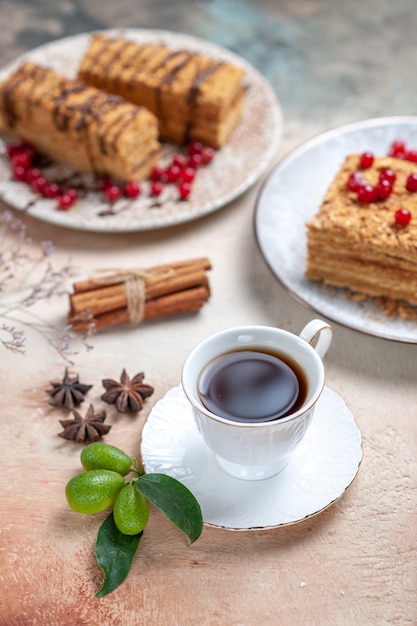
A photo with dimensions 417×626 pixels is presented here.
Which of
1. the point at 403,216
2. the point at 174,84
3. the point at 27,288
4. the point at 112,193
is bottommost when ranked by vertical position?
the point at 27,288

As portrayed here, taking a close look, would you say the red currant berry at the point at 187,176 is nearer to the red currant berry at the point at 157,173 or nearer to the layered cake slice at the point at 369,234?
the red currant berry at the point at 157,173

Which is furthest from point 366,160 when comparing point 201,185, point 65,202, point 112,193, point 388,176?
point 65,202

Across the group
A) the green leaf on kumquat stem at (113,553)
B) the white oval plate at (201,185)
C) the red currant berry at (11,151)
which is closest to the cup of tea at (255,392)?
the green leaf on kumquat stem at (113,553)

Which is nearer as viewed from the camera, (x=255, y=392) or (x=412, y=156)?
(x=255, y=392)

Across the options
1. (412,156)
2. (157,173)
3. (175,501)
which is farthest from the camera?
(157,173)

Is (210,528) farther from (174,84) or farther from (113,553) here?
(174,84)

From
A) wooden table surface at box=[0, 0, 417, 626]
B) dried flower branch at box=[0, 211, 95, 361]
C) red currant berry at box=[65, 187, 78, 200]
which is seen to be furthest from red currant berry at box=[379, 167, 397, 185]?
red currant berry at box=[65, 187, 78, 200]
